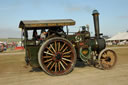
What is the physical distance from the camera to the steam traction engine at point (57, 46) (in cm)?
563

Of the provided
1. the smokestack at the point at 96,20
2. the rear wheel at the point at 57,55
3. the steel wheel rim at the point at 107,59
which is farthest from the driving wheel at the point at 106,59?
the rear wheel at the point at 57,55

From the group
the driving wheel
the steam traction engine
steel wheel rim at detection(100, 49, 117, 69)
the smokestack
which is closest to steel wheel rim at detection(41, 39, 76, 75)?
the steam traction engine

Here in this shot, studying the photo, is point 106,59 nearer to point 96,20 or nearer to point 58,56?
point 96,20

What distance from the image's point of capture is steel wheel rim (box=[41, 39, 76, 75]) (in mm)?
5593

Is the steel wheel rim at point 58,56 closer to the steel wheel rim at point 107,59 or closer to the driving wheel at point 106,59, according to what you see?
the driving wheel at point 106,59

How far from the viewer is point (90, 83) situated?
4.42 meters

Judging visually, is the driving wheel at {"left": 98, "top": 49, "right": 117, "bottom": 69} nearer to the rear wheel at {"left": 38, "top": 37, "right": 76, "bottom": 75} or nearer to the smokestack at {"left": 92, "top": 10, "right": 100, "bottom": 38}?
the smokestack at {"left": 92, "top": 10, "right": 100, "bottom": 38}

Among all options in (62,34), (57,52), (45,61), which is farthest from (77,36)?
(45,61)

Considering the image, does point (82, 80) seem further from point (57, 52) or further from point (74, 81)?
point (57, 52)

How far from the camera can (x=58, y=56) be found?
5.68 metres

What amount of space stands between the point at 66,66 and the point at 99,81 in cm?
176

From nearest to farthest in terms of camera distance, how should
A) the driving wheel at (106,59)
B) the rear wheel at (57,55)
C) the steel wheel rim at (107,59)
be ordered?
the rear wheel at (57,55) < the driving wheel at (106,59) < the steel wheel rim at (107,59)

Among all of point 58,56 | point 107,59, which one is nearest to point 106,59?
point 107,59

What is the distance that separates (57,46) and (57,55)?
1.29ft
